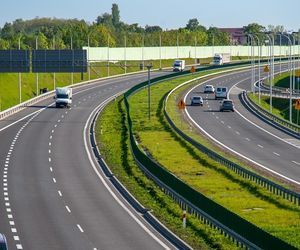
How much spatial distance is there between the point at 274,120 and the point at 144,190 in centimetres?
4749

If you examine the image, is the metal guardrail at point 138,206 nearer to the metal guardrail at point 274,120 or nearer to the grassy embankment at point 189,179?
the grassy embankment at point 189,179

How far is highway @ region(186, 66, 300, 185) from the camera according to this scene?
72.2 metres

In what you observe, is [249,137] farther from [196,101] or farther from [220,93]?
[220,93]

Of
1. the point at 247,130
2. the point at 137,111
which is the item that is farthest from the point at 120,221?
the point at 137,111

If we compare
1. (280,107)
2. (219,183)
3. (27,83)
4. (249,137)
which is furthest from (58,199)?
(27,83)

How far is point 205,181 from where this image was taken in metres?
61.4

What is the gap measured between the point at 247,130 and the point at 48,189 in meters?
41.0

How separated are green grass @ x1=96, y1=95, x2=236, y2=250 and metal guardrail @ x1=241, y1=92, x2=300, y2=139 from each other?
15.1 m

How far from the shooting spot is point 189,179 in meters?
62.1

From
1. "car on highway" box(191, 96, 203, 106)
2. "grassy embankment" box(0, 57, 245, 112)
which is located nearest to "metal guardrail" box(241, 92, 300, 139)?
"car on highway" box(191, 96, 203, 106)

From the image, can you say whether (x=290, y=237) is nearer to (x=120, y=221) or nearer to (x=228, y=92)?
(x=120, y=221)

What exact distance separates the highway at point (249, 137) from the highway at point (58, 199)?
1187cm

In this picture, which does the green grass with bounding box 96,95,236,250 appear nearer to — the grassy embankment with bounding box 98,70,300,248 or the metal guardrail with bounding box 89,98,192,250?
the grassy embankment with bounding box 98,70,300,248


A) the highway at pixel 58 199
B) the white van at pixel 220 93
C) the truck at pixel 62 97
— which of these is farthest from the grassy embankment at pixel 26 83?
the highway at pixel 58 199
